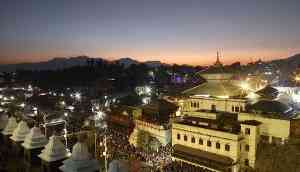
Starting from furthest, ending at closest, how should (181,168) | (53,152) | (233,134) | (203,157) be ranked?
(181,168) → (203,157) → (233,134) → (53,152)

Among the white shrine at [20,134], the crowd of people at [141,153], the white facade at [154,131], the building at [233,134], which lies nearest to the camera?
the white shrine at [20,134]

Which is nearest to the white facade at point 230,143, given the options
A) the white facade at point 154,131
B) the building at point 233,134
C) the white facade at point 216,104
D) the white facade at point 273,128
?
the building at point 233,134

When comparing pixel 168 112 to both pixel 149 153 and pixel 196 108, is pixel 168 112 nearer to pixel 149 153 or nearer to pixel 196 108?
pixel 196 108

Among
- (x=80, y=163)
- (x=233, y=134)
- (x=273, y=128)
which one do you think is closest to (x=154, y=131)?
(x=233, y=134)

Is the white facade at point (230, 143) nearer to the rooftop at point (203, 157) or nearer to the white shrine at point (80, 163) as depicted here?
the rooftop at point (203, 157)

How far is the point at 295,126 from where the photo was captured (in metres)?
22.6

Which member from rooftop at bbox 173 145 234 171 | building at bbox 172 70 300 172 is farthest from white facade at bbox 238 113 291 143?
rooftop at bbox 173 145 234 171

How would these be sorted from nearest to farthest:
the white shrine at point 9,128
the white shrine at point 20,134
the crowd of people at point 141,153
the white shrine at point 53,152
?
the white shrine at point 53,152 < the white shrine at point 20,134 < the white shrine at point 9,128 < the crowd of people at point 141,153

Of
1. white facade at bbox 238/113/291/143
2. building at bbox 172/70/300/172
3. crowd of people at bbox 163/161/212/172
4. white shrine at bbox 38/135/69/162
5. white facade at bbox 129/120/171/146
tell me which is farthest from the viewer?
white facade at bbox 129/120/171/146

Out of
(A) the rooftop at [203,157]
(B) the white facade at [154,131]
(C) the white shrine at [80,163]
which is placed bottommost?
(A) the rooftop at [203,157]

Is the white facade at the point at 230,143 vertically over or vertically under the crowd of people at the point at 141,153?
over

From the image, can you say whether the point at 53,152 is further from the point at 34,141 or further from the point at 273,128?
the point at 273,128

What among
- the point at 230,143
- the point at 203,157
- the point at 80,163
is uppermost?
the point at 80,163

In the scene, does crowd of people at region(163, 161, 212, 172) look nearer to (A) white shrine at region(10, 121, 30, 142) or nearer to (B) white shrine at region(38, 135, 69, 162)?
(A) white shrine at region(10, 121, 30, 142)
